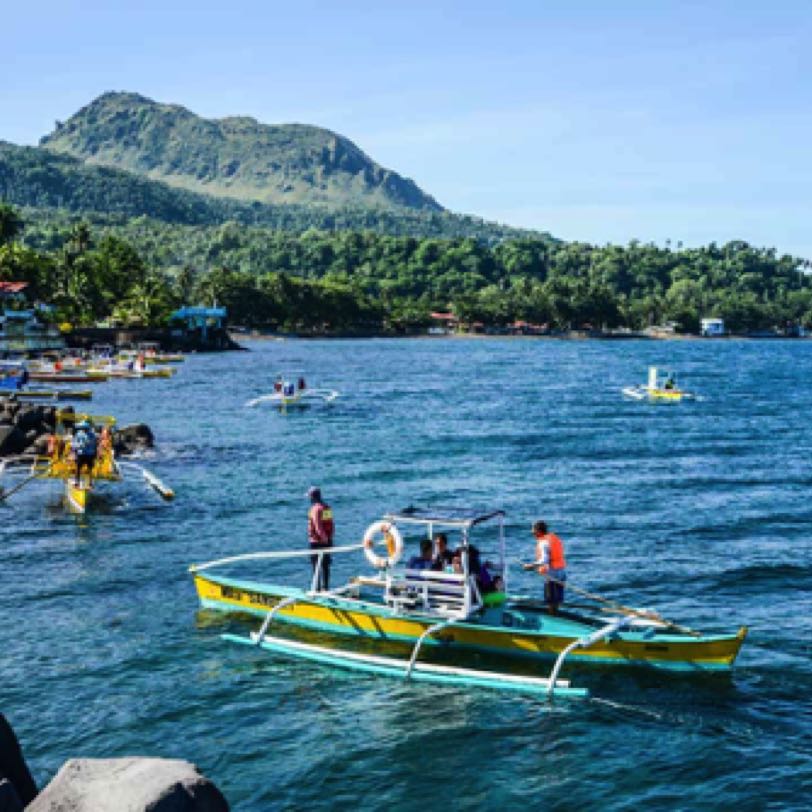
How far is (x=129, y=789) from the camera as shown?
10.2 metres

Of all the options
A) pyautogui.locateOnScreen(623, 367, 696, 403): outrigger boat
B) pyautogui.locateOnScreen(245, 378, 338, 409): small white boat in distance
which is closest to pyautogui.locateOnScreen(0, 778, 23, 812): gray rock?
pyautogui.locateOnScreen(245, 378, 338, 409): small white boat in distance

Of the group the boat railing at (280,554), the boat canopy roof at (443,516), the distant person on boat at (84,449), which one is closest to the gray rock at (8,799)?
the boat railing at (280,554)

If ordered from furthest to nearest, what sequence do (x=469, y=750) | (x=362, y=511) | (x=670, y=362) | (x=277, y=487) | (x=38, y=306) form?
(x=670, y=362)
(x=38, y=306)
(x=277, y=487)
(x=362, y=511)
(x=469, y=750)

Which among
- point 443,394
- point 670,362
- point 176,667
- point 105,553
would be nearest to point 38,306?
point 443,394

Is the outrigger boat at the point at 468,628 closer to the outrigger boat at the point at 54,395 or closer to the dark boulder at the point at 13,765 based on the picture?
the dark boulder at the point at 13,765

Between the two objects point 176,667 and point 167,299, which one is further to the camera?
point 167,299

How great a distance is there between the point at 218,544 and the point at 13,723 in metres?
13.9

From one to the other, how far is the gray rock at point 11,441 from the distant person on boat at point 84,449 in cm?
1242

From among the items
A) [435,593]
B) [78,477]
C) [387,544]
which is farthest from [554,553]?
[78,477]

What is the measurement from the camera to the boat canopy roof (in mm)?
21781

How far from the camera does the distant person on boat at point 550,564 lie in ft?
73.4

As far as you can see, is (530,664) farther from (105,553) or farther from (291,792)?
(105,553)

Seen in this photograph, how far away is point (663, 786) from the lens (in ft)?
55.5

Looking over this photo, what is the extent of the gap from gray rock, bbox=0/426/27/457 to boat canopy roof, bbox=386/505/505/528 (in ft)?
107
